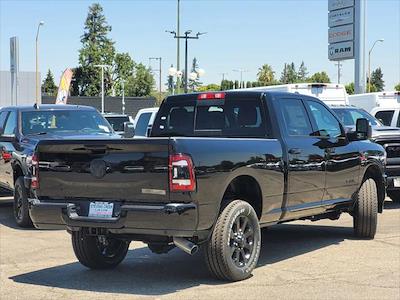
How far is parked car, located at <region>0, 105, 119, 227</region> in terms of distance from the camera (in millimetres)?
10438

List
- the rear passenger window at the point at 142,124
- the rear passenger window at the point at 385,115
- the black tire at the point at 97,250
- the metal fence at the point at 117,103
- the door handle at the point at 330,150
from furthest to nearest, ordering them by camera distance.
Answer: the metal fence at the point at 117,103 → the rear passenger window at the point at 385,115 → the rear passenger window at the point at 142,124 → the door handle at the point at 330,150 → the black tire at the point at 97,250

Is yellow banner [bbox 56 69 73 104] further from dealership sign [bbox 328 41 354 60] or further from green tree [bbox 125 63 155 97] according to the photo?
green tree [bbox 125 63 155 97]

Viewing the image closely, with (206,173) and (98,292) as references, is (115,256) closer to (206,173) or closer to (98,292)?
(98,292)

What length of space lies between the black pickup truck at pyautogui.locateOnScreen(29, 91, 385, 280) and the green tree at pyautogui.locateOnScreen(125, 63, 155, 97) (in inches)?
3659

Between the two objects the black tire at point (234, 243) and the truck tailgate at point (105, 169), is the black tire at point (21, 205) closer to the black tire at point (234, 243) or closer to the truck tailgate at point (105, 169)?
the truck tailgate at point (105, 169)

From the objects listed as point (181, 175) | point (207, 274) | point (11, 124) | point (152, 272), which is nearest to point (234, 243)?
point (207, 274)

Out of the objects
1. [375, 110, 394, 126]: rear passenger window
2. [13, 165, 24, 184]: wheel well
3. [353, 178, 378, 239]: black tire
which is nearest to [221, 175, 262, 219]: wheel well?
[353, 178, 378, 239]: black tire

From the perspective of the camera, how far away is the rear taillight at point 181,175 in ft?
19.0

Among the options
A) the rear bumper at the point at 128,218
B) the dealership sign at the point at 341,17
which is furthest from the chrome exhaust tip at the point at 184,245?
the dealership sign at the point at 341,17

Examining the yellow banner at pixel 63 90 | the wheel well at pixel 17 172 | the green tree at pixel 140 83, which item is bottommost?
the wheel well at pixel 17 172

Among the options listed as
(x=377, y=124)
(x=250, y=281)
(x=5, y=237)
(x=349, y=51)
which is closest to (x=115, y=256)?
(x=250, y=281)

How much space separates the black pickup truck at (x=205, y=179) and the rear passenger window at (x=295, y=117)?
2cm

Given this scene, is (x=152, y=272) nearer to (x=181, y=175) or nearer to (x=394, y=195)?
(x=181, y=175)

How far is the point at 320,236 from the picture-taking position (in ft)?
30.8
